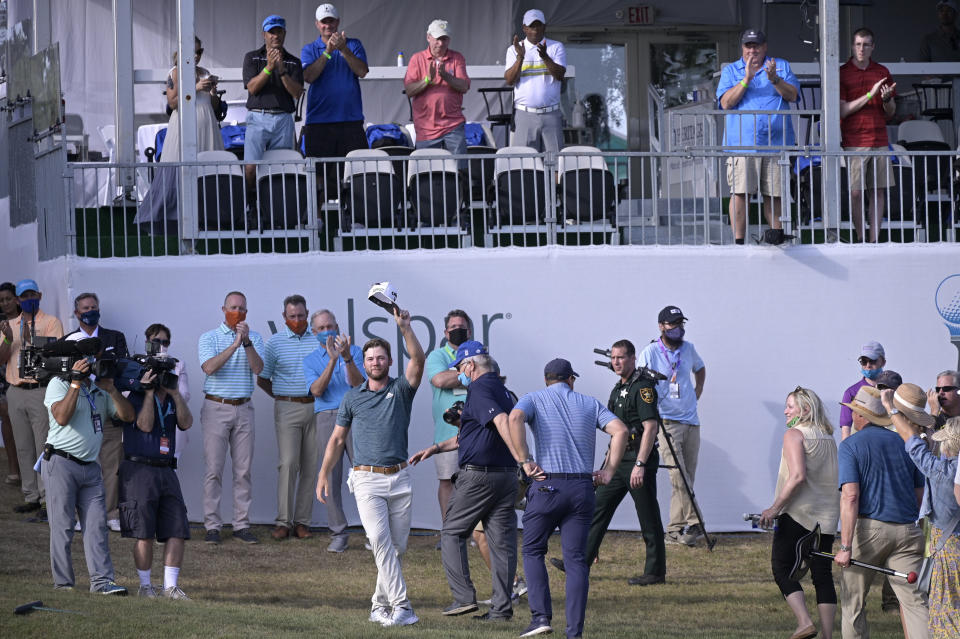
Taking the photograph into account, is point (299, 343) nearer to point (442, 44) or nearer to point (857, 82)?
point (442, 44)

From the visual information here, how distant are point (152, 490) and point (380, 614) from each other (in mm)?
1936

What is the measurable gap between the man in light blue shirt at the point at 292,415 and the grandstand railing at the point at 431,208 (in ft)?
3.23

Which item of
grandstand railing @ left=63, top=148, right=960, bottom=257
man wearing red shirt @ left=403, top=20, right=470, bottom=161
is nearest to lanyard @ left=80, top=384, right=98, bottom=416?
grandstand railing @ left=63, top=148, right=960, bottom=257

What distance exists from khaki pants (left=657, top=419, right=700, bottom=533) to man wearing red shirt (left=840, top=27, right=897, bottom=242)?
2593mm

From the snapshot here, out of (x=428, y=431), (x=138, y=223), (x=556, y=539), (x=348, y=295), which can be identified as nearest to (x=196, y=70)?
(x=138, y=223)

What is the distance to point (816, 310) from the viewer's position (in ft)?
42.5

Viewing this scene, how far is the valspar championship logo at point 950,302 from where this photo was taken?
42.9 ft

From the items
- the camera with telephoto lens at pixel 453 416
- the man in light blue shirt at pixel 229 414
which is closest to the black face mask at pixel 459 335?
the camera with telephoto lens at pixel 453 416

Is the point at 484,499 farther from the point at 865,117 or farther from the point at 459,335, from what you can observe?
the point at 865,117

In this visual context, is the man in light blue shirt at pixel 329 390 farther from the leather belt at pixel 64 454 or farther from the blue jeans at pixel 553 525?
the blue jeans at pixel 553 525

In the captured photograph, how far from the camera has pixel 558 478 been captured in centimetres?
888

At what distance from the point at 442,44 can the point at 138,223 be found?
3.30 meters

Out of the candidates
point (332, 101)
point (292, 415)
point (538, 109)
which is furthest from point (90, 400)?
point (538, 109)

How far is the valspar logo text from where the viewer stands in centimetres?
1274
